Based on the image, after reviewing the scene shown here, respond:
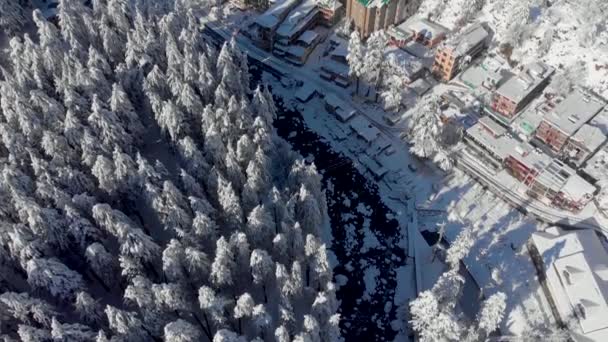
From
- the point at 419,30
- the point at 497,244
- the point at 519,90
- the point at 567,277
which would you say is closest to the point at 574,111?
the point at 519,90

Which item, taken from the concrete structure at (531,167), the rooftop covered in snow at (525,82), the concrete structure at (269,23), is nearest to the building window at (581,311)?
the concrete structure at (531,167)

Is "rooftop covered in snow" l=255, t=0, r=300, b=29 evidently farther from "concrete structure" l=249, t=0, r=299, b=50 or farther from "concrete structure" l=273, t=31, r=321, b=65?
"concrete structure" l=273, t=31, r=321, b=65

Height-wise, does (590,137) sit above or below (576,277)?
above

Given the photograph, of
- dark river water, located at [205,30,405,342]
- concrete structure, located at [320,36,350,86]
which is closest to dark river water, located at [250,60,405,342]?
dark river water, located at [205,30,405,342]

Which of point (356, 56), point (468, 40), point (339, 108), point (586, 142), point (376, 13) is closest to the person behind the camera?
point (586, 142)

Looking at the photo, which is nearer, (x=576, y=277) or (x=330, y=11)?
(x=576, y=277)

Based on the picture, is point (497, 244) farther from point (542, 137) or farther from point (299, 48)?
point (299, 48)

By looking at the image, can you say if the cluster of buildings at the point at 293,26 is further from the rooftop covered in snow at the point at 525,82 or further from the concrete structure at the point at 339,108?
the rooftop covered in snow at the point at 525,82
